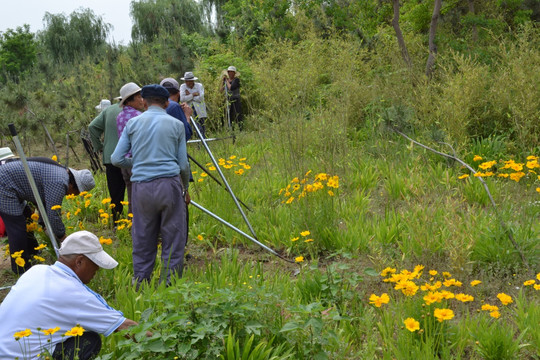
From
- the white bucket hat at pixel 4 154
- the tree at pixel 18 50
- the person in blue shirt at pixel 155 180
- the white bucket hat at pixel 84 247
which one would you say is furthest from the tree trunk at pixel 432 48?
the tree at pixel 18 50

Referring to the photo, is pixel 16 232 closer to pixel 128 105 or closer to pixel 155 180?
pixel 128 105

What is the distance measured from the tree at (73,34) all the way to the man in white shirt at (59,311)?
1202 inches

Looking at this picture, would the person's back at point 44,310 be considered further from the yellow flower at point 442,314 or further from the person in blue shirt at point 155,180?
the yellow flower at point 442,314

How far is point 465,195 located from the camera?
6.15 meters

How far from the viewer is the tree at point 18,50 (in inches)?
1641

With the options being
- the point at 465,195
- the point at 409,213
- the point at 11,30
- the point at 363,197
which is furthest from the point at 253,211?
the point at 11,30

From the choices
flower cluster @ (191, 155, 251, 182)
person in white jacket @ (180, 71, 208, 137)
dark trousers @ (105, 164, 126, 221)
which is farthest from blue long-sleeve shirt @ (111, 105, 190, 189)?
person in white jacket @ (180, 71, 208, 137)

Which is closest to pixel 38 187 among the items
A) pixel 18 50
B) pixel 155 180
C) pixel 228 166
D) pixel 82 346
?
pixel 155 180

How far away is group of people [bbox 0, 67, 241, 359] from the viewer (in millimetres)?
2986

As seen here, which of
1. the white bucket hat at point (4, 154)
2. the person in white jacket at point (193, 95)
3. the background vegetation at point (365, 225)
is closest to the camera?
the background vegetation at point (365, 225)

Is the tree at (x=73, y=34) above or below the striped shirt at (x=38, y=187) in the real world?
above

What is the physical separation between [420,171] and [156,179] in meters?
3.60

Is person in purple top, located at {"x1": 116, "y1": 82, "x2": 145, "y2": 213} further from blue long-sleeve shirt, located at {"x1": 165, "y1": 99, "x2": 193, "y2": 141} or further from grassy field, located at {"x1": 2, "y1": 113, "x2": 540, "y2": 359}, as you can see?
grassy field, located at {"x1": 2, "y1": 113, "x2": 540, "y2": 359}

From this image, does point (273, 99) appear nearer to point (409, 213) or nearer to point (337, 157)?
point (337, 157)
